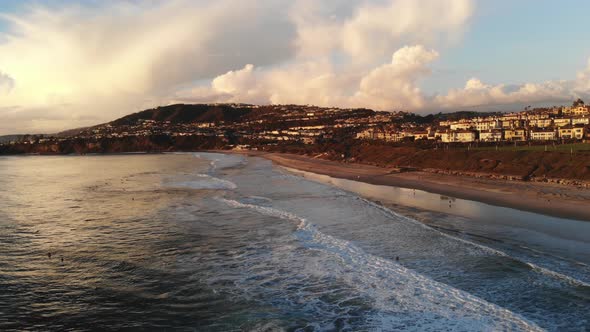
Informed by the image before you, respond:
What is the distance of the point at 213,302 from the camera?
40.5ft

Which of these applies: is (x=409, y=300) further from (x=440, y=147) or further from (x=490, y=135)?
(x=490, y=135)

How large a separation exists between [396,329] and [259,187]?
1169 inches

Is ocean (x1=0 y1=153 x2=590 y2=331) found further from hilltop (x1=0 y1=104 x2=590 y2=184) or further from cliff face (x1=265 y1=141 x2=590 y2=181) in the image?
hilltop (x1=0 y1=104 x2=590 y2=184)

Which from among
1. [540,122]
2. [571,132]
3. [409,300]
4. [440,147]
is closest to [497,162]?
[440,147]

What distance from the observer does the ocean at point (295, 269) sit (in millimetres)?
11227

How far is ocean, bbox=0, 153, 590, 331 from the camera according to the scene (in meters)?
11.2

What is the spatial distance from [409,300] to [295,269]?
439 cm

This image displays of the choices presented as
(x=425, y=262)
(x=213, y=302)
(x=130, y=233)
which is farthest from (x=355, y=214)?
(x=213, y=302)

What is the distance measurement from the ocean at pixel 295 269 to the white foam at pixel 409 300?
36 millimetres

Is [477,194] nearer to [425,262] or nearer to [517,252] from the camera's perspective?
[517,252]

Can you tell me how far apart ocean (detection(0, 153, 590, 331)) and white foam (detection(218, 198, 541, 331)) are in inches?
1.4

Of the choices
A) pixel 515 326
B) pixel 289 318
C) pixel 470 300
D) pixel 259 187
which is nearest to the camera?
pixel 515 326

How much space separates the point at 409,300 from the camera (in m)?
12.4

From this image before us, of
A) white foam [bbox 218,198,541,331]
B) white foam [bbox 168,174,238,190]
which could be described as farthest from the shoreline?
white foam [bbox 218,198,541,331]
